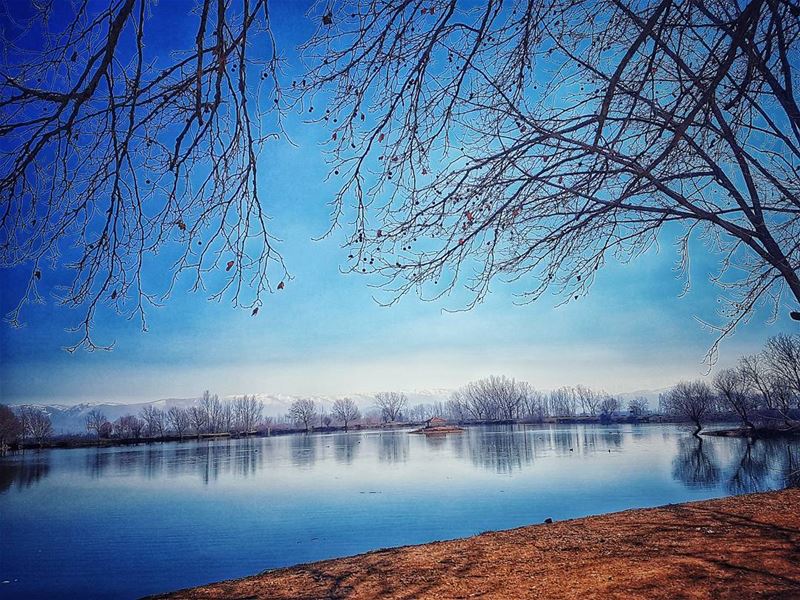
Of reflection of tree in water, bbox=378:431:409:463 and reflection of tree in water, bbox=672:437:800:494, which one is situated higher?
reflection of tree in water, bbox=672:437:800:494

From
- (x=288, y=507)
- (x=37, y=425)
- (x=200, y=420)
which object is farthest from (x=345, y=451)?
(x=200, y=420)

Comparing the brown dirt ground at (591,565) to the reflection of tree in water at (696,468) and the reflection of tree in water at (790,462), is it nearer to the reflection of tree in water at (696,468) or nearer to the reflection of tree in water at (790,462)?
the reflection of tree in water at (696,468)

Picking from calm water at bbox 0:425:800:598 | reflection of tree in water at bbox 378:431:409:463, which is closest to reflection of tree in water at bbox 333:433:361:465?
reflection of tree in water at bbox 378:431:409:463

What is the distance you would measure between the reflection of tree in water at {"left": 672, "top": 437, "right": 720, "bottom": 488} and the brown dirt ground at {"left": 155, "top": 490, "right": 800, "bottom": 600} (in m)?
13.2

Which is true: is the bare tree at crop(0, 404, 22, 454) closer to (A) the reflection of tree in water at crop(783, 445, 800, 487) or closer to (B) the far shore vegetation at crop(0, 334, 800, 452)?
(B) the far shore vegetation at crop(0, 334, 800, 452)

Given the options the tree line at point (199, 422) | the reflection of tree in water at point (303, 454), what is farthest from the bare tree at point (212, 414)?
the reflection of tree in water at point (303, 454)

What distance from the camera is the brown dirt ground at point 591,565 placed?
14.5 ft

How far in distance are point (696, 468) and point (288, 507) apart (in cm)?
2021

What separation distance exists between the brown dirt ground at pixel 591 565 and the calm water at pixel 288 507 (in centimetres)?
516

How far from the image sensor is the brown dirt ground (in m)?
4.43

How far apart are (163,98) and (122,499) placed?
2546 cm

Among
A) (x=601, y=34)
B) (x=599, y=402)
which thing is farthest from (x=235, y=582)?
(x=599, y=402)

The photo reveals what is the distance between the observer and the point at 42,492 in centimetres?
2566

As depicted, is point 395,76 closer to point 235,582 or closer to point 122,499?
point 235,582
